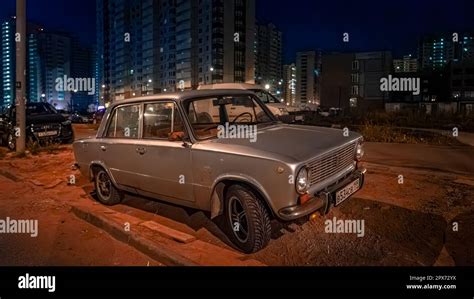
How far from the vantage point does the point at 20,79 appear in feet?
41.3

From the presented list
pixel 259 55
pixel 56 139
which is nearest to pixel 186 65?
pixel 259 55

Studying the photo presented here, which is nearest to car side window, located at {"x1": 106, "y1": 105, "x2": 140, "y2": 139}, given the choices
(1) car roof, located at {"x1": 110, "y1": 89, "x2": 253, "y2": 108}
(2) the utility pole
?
(1) car roof, located at {"x1": 110, "y1": 89, "x2": 253, "y2": 108}

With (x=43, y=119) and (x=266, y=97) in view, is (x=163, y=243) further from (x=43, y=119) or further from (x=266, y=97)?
(x=266, y=97)

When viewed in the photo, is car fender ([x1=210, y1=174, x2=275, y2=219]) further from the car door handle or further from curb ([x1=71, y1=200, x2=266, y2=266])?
the car door handle

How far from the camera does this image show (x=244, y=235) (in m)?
4.60

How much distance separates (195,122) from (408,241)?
2856 mm

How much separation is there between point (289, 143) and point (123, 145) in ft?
8.50

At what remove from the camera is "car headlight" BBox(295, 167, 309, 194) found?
398cm

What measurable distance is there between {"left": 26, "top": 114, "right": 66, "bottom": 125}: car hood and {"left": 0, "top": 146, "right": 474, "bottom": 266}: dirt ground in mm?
6771

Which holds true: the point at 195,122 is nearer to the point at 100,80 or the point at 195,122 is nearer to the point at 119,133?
the point at 119,133

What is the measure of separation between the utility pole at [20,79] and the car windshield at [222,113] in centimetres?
897

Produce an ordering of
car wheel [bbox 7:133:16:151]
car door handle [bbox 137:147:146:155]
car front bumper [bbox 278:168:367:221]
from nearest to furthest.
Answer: car front bumper [bbox 278:168:367:221]
car door handle [bbox 137:147:146:155]
car wheel [bbox 7:133:16:151]

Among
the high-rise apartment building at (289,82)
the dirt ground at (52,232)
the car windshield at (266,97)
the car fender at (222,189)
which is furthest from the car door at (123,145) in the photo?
the high-rise apartment building at (289,82)

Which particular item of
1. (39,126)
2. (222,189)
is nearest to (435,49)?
(39,126)
